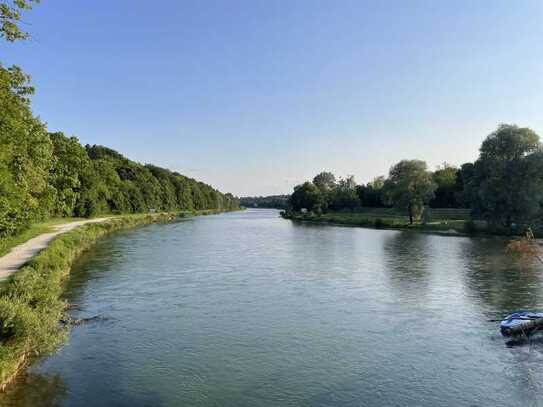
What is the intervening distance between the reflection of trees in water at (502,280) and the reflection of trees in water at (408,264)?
11.0 ft

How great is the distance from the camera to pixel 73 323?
2258 cm

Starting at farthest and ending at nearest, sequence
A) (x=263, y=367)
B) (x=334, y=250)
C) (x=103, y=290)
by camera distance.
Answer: (x=334, y=250) < (x=103, y=290) < (x=263, y=367)

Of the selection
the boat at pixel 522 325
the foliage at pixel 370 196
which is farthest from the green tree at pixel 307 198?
the boat at pixel 522 325

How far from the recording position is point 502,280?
35812mm

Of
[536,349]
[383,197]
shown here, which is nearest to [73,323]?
[536,349]

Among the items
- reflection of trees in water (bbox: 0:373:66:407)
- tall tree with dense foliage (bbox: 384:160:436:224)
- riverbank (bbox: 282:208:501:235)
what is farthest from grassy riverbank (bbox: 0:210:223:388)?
tall tree with dense foliage (bbox: 384:160:436:224)

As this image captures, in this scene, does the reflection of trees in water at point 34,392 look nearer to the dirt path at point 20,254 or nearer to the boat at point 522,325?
the dirt path at point 20,254

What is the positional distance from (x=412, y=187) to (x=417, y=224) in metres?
7.47

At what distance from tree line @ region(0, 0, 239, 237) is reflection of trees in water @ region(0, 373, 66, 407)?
9120 mm

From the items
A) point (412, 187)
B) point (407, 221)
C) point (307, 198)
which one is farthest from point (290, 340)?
point (307, 198)

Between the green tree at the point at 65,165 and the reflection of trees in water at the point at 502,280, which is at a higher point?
the green tree at the point at 65,165

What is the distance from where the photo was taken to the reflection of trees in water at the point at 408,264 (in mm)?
33750

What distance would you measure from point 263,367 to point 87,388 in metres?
6.17

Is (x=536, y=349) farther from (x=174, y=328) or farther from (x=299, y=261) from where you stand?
(x=299, y=261)
